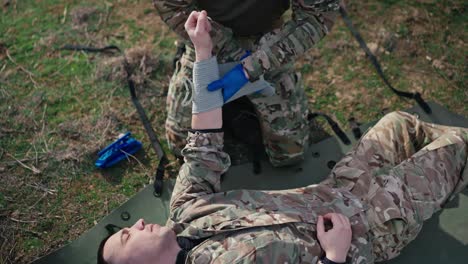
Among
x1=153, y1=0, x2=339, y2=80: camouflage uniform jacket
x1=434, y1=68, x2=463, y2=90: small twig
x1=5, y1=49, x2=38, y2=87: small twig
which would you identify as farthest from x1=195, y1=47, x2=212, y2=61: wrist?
x1=434, y1=68, x2=463, y2=90: small twig

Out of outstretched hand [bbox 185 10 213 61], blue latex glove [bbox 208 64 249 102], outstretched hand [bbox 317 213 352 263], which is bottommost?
outstretched hand [bbox 317 213 352 263]

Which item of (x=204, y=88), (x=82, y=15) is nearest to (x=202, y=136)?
(x=204, y=88)

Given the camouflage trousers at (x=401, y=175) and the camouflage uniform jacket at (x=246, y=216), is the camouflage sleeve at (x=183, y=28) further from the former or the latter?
the camouflage trousers at (x=401, y=175)

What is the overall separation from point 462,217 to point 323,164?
0.99 m

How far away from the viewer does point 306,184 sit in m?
3.41

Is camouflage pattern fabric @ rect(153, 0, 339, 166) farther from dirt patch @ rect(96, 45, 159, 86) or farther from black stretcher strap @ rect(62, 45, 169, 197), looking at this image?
dirt patch @ rect(96, 45, 159, 86)

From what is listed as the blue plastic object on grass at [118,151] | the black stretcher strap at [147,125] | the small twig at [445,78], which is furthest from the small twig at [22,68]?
the small twig at [445,78]

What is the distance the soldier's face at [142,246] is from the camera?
7.92ft

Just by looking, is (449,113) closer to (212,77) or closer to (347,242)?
(347,242)

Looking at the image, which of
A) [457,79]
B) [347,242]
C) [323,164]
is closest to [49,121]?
[323,164]

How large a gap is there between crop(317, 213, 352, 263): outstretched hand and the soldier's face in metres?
0.79

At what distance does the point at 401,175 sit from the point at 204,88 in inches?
51.1

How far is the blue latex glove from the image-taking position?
2785 mm

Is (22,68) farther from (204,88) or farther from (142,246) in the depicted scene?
(142,246)
